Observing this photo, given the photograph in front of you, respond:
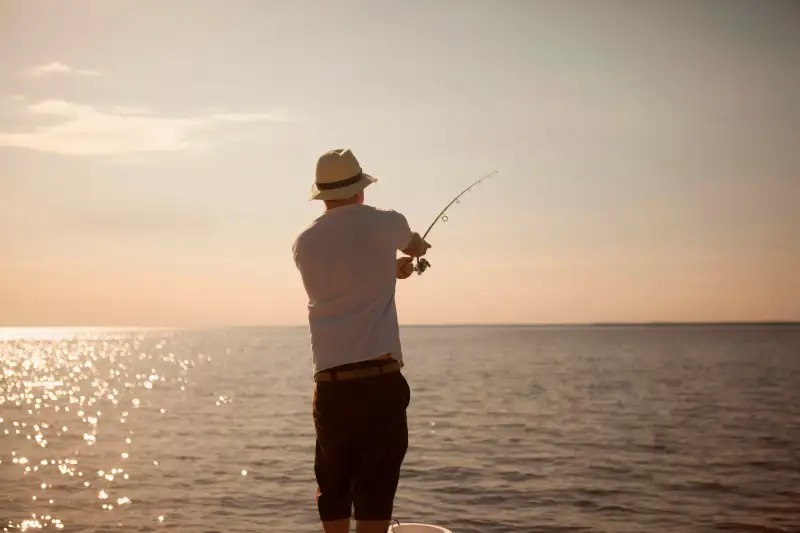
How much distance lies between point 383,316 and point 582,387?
34777 mm

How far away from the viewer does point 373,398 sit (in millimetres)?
3656

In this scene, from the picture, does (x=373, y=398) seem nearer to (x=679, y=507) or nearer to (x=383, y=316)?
(x=383, y=316)

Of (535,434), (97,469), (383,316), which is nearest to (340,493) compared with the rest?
(383,316)

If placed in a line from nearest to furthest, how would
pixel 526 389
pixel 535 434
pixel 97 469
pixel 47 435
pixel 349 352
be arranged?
pixel 349 352
pixel 97 469
pixel 535 434
pixel 47 435
pixel 526 389

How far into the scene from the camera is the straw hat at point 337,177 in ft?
12.6

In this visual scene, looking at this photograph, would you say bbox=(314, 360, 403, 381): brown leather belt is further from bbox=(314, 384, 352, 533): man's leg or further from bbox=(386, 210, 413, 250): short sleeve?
bbox=(386, 210, 413, 250): short sleeve

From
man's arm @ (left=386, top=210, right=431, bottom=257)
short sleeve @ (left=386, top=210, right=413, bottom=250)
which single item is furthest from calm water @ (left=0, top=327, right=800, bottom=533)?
short sleeve @ (left=386, top=210, right=413, bottom=250)

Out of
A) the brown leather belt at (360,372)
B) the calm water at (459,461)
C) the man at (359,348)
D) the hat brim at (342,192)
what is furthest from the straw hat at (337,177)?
the calm water at (459,461)

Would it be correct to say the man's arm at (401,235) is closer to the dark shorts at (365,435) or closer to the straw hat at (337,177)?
the straw hat at (337,177)

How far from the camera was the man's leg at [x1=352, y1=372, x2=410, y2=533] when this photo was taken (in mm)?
3666

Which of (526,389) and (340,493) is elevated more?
(340,493)

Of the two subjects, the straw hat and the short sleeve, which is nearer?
the short sleeve

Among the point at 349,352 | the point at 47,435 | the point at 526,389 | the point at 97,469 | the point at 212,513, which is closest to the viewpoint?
the point at 349,352

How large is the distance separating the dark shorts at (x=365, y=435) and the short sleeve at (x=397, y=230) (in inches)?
22.1
